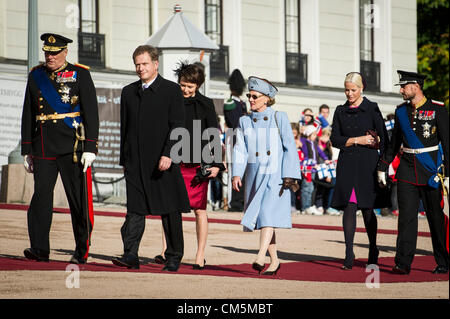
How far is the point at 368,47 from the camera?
34250mm

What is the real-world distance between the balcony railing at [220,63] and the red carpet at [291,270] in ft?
59.9

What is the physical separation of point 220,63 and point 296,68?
11.3 ft

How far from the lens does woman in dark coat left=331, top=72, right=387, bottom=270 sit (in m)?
11.0

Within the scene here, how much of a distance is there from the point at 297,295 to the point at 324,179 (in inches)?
478

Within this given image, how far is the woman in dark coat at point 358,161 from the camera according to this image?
11.0m

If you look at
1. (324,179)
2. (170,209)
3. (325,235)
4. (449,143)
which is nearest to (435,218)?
(449,143)

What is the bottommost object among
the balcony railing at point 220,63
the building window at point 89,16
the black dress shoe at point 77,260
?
the black dress shoe at point 77,260

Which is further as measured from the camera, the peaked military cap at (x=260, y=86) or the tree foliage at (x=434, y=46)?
the tree foliage at (x=434, y=46)

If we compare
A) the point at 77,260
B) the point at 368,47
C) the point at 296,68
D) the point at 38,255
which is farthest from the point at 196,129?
the point at 368,47

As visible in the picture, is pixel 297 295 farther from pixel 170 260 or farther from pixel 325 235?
pixel 325 235

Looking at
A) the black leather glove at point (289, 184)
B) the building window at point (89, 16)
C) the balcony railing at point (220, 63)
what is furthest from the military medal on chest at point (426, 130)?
the balcony railing at point (220, 63)

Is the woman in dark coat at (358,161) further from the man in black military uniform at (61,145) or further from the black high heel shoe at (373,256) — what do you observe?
the man in black military uniform at (61,145)

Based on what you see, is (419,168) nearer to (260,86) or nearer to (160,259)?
(260,86)

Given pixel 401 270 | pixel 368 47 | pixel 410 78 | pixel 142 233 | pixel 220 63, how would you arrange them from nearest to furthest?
pixel 142 233 < pixel 401 270 < pixel 410 78 < pixel 220 63 < pixel 368 47
